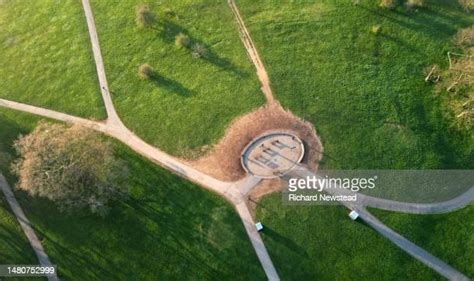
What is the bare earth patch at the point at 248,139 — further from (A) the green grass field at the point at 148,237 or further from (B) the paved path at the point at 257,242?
(B) the paved path at the point at 257,242

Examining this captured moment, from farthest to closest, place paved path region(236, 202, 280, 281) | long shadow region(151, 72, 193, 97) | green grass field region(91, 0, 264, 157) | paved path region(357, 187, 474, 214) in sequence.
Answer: long shadow region(151, 72, 193, 97) < green grass field region(91, 0, 264, 157) < paved path region(357, 187, 474, 214) < paved path region(236, 202, 280, 281)

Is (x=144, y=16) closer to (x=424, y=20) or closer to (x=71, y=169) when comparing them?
(x=71, y=169)

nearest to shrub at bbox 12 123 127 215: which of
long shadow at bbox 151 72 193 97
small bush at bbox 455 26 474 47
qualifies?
long shadow at bbox 151 72 193 97

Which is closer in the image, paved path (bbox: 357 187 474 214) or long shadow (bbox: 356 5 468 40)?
paved path (bbox: 357 187 474 214)

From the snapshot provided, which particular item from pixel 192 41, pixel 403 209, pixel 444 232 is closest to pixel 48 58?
pixel 192 41

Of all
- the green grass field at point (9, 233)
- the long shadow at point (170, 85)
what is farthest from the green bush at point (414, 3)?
the green grass field at point (9, 233)

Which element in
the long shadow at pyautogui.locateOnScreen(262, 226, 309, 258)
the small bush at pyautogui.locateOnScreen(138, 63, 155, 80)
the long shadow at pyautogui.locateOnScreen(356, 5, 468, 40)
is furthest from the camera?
the long shadow at pyautogui.locateOnScreen(356, 5, 468, 40)

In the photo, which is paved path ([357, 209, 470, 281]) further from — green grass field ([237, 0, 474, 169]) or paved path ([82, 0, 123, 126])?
paved path ([82, 0, 123, 126])
